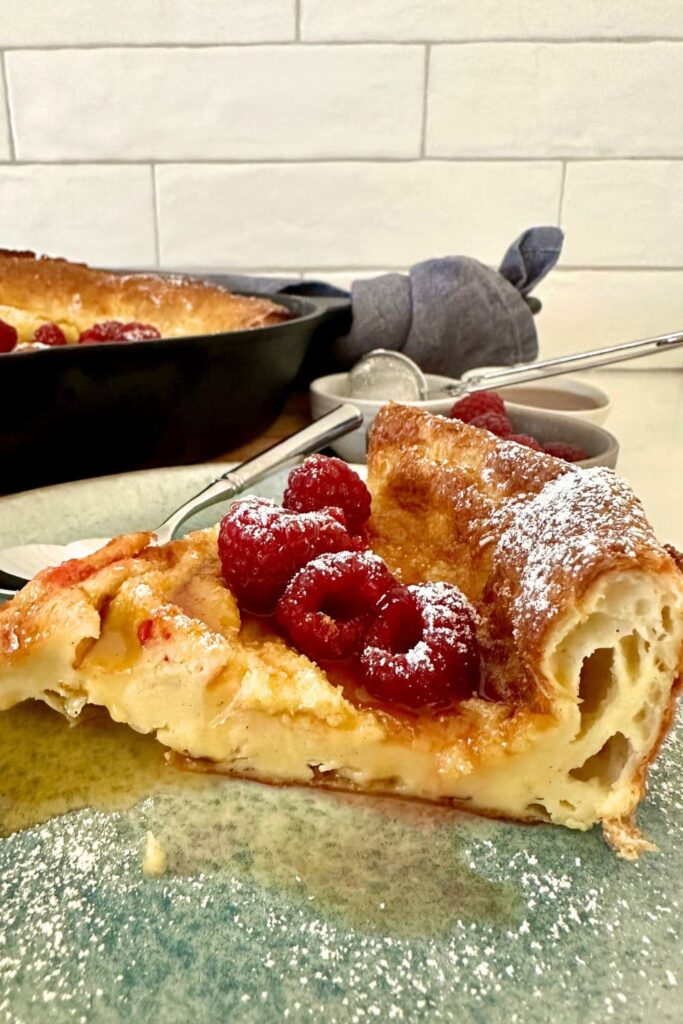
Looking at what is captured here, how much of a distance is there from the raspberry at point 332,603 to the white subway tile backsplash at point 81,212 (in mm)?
2236

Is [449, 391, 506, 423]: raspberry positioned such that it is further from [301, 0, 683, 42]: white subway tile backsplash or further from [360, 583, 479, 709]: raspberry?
[301, 0, 683, 42]: white subway tile backsplash

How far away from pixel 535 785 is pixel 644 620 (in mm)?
195

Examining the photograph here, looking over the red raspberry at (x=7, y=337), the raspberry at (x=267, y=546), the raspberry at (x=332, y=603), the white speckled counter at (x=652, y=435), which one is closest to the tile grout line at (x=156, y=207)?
the red raspberry at (x=7, y=337)

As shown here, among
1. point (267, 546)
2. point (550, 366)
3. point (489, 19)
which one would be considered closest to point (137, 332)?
point (550, 366)

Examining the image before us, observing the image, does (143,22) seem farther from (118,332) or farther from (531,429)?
(531,429)

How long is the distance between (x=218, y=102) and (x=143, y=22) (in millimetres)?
313

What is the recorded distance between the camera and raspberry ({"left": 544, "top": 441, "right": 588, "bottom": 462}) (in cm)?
145

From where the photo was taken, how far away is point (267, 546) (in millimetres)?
921

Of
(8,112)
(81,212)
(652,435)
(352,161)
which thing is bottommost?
(652,435)

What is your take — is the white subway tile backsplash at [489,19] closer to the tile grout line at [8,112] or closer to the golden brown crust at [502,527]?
the tile grout line at [8,112]

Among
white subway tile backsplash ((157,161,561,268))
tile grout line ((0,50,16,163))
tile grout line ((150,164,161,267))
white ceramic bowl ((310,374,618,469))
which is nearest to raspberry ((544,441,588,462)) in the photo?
white ceramic bowl ((310,374,618,469))

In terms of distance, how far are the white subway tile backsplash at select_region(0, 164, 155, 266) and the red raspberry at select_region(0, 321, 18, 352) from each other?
1119mm

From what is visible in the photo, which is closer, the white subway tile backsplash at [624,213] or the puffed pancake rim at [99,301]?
the puffed pancake rim at [99,301]

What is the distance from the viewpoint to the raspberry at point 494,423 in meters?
1.46
